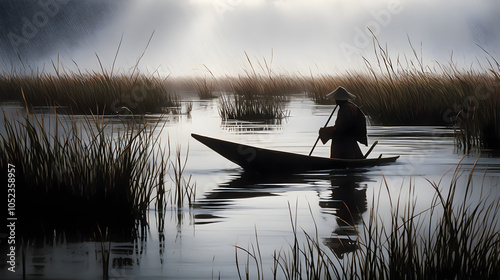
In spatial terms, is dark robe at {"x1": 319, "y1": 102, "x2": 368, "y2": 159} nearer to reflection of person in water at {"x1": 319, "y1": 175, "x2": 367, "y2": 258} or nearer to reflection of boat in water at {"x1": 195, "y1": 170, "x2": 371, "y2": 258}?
reflection of boat in water at {"x1": 195, "y1": 170, "x2": 371, "y2": 258}

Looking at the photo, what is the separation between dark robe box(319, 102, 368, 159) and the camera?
818 cm

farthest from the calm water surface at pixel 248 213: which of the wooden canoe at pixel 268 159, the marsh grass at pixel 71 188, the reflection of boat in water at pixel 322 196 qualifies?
the marsh grass at pixel 71 188

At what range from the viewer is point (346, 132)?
830cm

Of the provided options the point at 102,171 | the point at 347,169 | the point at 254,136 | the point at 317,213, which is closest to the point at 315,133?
the point at 254,136

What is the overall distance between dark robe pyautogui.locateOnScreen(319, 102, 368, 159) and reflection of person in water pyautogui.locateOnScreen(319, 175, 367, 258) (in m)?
0.54

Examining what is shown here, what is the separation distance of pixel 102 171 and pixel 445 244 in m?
2.55

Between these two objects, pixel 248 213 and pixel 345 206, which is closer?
pixel 248 213

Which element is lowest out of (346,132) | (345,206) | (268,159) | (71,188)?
(345,206)

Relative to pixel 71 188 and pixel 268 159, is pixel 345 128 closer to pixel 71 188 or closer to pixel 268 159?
pixel 268 159

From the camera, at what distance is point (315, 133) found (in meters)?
13.6

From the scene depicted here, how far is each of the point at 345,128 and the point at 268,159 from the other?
0.95 meters

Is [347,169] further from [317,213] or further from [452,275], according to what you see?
[452,275]

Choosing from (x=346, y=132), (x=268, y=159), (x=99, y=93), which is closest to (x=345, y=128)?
(x=346, y=132)

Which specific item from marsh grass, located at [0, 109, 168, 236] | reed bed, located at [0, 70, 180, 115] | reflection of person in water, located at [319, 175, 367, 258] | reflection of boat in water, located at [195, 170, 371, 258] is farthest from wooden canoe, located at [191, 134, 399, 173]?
reed bed, located at [0, 70, 180, 115]
